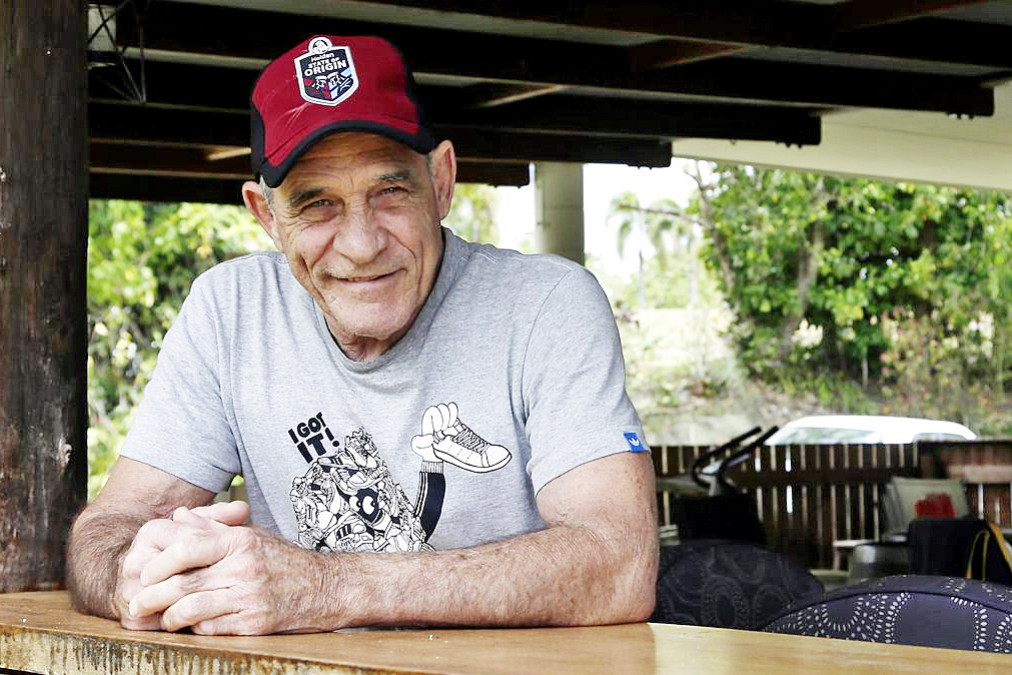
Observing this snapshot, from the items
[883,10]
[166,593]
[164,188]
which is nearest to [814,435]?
[164,188]

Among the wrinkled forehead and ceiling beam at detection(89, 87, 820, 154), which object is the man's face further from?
ceiling beam at detection(89, 87, 820, 154)

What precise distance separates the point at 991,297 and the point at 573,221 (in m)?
14.6

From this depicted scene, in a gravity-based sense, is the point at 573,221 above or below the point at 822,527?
above

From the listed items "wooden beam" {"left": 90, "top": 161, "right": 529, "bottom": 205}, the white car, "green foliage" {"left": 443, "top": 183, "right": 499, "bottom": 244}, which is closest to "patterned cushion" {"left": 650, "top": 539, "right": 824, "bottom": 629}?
"wooden beam" {"left": 90, "top": 161, "right": 529, "bottom": 205}

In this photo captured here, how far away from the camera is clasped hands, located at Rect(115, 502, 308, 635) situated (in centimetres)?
174

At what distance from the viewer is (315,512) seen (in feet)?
7.48

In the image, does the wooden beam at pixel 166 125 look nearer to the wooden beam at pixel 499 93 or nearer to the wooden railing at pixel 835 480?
the wooden beam at pixel 499 93

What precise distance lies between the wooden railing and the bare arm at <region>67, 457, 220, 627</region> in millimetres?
9230

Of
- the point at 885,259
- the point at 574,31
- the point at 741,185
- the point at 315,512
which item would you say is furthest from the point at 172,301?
the point at 315,512

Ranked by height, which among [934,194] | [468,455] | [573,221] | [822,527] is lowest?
[822,527]

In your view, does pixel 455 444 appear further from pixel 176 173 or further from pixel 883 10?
pixel 176 173

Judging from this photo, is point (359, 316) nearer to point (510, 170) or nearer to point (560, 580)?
point (560, 580)

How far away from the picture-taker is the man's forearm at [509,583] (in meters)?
1.78

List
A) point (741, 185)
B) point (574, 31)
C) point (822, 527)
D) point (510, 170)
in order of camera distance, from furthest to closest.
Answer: point (741, 185), point (822, 527), point (510, 170), point (574, 31)
